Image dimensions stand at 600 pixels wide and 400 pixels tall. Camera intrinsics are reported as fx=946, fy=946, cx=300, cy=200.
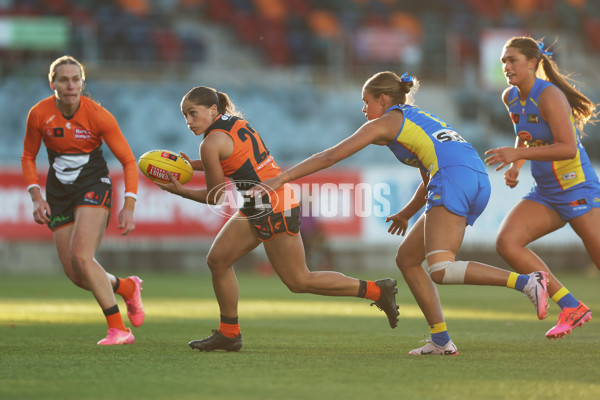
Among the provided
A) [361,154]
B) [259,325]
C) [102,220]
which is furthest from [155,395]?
[361,154]

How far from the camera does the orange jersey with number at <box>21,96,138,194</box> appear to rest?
24.3 ft


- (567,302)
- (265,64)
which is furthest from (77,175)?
(265,64)

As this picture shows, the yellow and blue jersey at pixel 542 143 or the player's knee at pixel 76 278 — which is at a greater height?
the yellow and blue jersey at pixel 542 143

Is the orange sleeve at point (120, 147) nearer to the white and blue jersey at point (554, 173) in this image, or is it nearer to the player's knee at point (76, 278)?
the player's knee at point (76, 278)

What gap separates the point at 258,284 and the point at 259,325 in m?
7.33

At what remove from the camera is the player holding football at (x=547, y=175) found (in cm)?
689

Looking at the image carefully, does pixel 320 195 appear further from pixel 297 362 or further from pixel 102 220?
pixel 297 362

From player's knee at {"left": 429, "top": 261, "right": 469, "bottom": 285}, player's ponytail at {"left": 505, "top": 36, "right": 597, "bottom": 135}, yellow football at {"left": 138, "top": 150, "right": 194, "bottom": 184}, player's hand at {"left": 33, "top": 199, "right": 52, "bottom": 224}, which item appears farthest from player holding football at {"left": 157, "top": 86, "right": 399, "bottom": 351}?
player's ponytail at {"left": 505, "top": 36, "right": 597, "bottom": 135}

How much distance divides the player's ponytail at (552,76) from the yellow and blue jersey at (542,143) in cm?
15

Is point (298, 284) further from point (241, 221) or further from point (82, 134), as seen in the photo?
point (82, 134)

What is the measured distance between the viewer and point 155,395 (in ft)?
15.1

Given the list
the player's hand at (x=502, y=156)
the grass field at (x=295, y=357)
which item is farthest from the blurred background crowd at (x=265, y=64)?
the player's hand at (x=502, y=156)

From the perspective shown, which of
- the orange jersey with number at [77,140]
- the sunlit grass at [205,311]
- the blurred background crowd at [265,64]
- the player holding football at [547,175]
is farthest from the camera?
the blurred background crowd at [265,64]

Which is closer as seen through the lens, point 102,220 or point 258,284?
point 102,220
